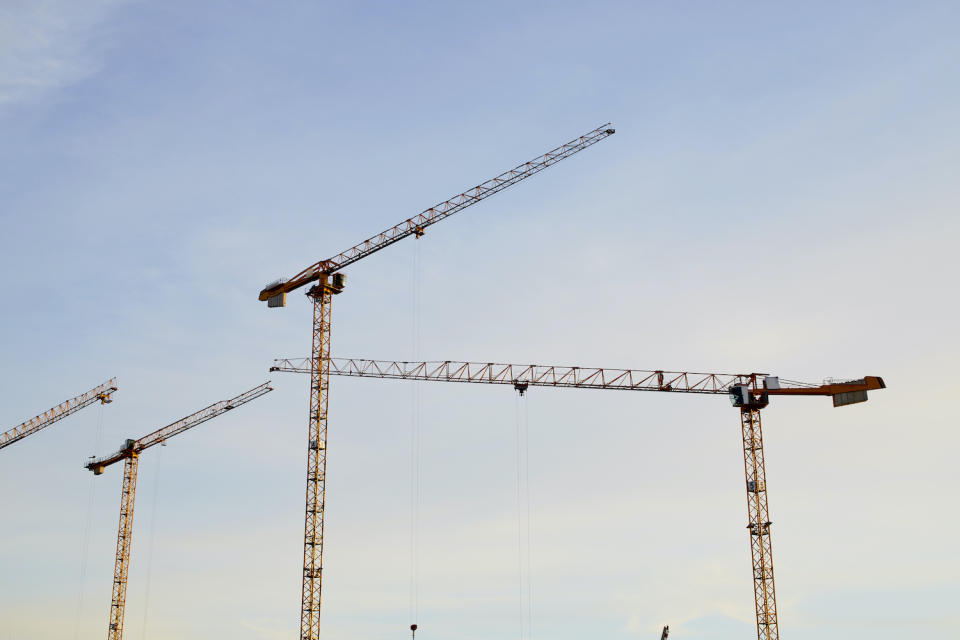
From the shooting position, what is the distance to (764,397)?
162 meters

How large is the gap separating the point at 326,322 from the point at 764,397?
67.2 meters

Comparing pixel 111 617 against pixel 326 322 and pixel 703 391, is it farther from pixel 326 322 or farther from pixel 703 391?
pixel 703 391

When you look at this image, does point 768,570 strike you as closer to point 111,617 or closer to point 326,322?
point 326,322

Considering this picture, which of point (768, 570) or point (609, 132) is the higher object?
point (609, 132)

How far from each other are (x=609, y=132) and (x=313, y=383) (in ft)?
199

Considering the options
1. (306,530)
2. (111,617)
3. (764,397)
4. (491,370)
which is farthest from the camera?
(111,617)

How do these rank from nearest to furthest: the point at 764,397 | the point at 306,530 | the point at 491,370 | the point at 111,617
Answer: the point at 306,530 < the point at 764,397 < the point at 491,370 < the point at 111,617

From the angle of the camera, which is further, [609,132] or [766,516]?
[609,132]

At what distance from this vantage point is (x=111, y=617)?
18762 centimetres

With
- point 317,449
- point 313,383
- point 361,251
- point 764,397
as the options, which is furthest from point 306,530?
point 764,397

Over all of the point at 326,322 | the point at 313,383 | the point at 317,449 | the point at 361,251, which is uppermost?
the point at 361,251

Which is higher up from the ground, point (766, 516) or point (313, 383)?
point (313, 383)

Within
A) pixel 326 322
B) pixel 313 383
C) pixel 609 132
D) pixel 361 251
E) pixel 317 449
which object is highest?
pixel 609 132

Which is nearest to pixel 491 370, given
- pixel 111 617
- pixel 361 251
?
pixel 361 251
